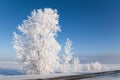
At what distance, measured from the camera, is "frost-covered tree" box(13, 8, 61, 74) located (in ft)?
107

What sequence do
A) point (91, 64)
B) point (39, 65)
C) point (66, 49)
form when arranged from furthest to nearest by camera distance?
point (91, 64), point (66, 49), point (39, 65)

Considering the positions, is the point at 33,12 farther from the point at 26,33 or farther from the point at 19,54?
the point at 19,54

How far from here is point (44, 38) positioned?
33562 millimetres

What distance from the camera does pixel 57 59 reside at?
Result: 34.4m

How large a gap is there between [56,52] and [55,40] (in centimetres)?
185

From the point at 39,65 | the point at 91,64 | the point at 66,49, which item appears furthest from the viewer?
the point at 91,64

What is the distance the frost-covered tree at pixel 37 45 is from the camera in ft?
107

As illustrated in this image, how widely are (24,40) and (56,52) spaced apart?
16.7ft

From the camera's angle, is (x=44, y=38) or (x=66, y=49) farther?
(x=66, y=49)

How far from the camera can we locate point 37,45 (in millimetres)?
32594

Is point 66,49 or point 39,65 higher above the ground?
point 66,49

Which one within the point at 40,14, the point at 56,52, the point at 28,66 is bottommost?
the point at 28,66

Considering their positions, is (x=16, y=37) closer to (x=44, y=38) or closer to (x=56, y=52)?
(x=44, y=38)

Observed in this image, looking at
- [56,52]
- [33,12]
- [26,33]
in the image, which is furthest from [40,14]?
[56,52]
